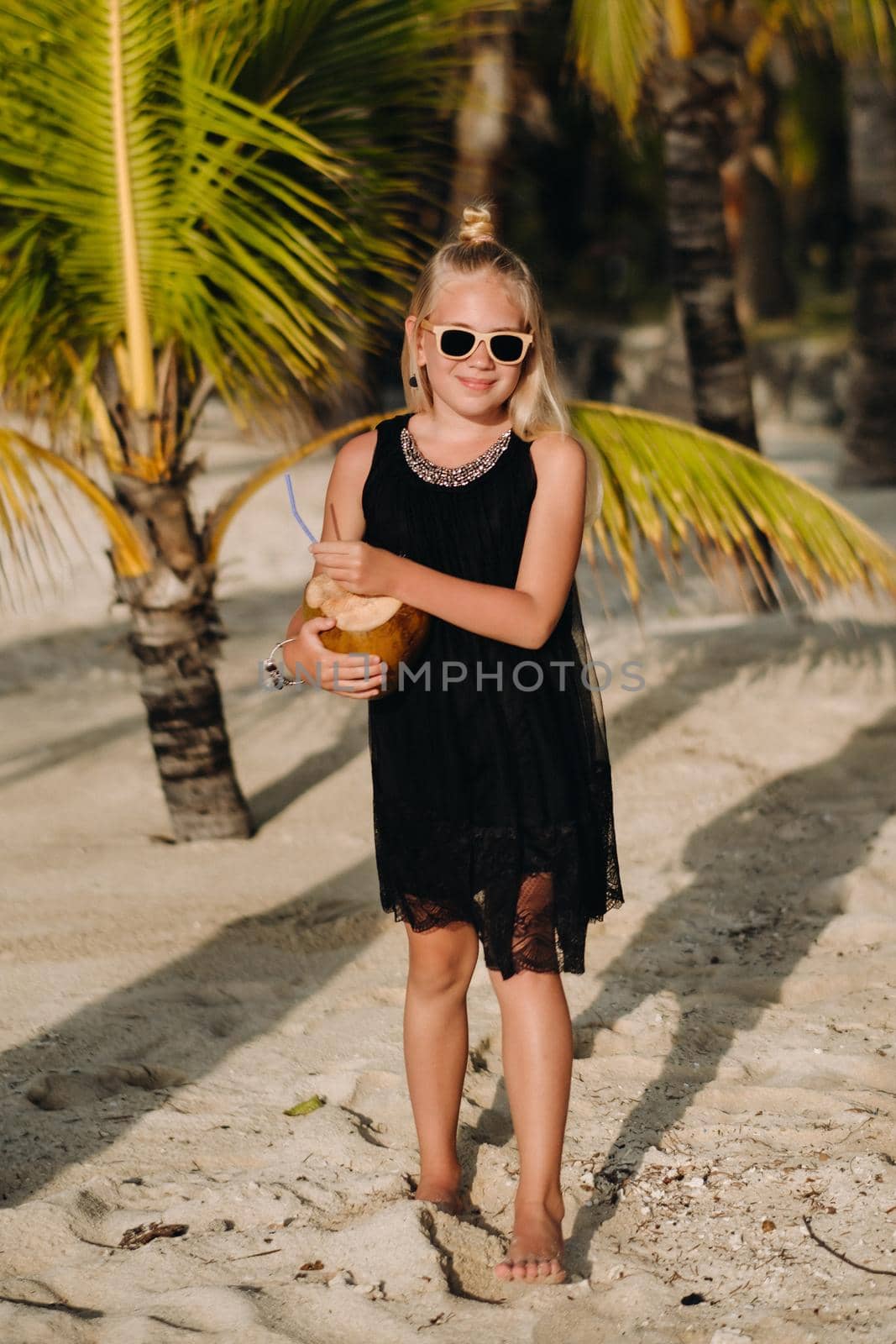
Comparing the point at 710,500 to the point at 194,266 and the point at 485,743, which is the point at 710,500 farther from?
the point at 485,743

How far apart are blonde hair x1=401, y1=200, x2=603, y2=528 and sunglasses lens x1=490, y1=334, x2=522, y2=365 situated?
0.04 meters

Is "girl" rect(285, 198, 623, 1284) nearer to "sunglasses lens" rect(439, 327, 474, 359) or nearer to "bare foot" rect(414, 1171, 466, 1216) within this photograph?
"sunglasses lens" rect(439, 327, 474, 359)

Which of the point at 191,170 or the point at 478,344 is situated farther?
the point at 191,170

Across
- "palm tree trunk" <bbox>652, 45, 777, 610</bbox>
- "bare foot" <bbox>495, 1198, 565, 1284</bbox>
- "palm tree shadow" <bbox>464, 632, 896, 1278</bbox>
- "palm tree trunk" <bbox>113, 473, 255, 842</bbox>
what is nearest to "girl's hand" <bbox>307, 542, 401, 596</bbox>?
"bare foot" <bbox>495, 1198, 565, 1284</bbox>

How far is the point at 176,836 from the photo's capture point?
4734mm

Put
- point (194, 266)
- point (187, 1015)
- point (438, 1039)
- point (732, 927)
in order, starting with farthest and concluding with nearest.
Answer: point (194, 266) → point (732, 927) → point (187, 1015) → point (438, 1039)

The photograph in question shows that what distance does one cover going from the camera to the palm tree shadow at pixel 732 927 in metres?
2.92

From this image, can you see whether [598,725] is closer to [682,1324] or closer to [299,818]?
[682,1324]

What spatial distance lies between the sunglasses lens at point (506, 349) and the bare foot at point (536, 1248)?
136 centimetres

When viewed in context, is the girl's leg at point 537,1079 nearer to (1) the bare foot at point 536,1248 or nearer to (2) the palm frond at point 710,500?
(1) the bare foot at point 536,1248

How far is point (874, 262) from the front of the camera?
31.9 feet

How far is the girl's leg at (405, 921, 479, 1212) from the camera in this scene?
241 centimetres

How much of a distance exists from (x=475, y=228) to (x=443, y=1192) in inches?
65.3

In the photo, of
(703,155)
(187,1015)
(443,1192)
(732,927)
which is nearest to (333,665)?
(443,1192)
